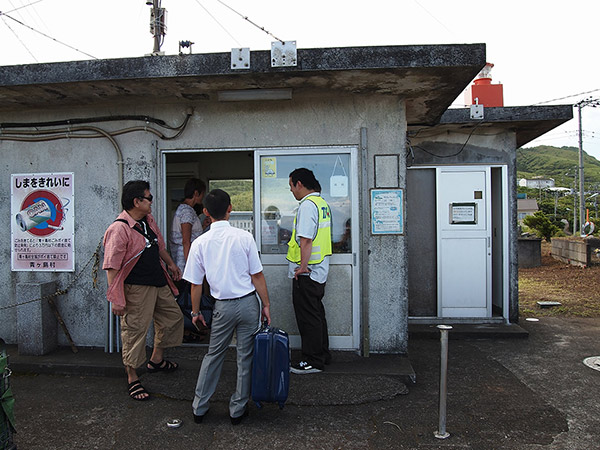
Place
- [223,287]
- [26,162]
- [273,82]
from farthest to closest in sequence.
Answer: [26,162] < [273,82] < [223,287]

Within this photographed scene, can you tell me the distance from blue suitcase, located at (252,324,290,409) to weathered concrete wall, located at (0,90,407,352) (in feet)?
5.35

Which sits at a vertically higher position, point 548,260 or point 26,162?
point 26,162

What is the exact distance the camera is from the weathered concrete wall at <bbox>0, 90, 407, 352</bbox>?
496cm

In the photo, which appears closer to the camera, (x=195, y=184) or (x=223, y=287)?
(x=223, y=287)

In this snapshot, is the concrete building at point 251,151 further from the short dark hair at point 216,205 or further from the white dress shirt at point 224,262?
the white dress shirt at point 224,262

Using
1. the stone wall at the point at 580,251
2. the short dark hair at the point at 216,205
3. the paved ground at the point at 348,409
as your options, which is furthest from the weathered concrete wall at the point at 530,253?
the short dark hair at the point at 216,205

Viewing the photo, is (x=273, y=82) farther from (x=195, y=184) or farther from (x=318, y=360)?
(x=318, y=360)

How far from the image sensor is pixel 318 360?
4543 millimetres

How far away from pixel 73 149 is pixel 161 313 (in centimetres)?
230

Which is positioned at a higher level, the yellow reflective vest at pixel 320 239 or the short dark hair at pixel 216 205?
the short dark hair at pixel 216 205

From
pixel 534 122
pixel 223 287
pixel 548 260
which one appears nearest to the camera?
pixel 223 287

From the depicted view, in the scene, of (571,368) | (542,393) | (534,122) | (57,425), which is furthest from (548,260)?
(57,425)

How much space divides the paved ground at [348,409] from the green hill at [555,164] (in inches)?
4041

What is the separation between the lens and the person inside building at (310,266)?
4.39 meters
